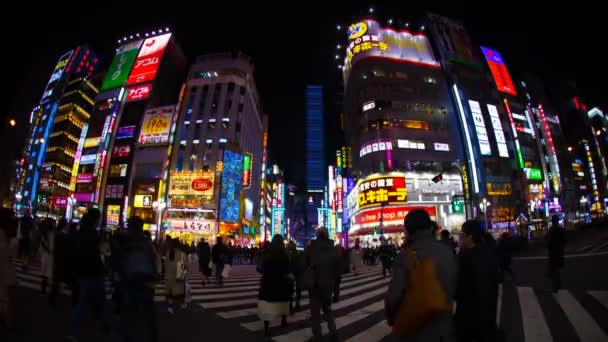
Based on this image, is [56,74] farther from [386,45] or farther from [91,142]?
[386,45]

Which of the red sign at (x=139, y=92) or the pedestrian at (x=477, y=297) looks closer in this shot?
the pedestrian at (x=477, y=297)

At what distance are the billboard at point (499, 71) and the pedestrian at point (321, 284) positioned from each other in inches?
2853

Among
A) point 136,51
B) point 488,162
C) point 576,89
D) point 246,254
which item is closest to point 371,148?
point 488,162

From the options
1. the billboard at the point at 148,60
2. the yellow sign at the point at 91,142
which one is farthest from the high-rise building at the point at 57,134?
the billboard at the point at 148,60

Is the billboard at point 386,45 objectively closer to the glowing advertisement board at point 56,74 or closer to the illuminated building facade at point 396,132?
the illuminated building facade at point 396,132

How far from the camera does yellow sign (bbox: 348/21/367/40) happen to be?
209 ft

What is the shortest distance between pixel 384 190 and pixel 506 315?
41543mm

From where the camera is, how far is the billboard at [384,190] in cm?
4642

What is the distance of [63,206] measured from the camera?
66.4m

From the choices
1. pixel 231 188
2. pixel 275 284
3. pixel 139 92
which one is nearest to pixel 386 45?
pixel 231 188

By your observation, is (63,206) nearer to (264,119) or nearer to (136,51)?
(136,51)

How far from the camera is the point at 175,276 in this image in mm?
7020

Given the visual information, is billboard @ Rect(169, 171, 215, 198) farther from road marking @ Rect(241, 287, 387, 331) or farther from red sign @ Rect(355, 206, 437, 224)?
road marking @ Rect(241, 287, 387, 331)

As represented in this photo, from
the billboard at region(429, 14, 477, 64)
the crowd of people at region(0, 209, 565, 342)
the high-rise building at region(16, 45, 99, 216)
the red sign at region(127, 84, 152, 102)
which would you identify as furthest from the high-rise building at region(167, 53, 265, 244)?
the crowd of people at region(0, 209, 565, 342)
